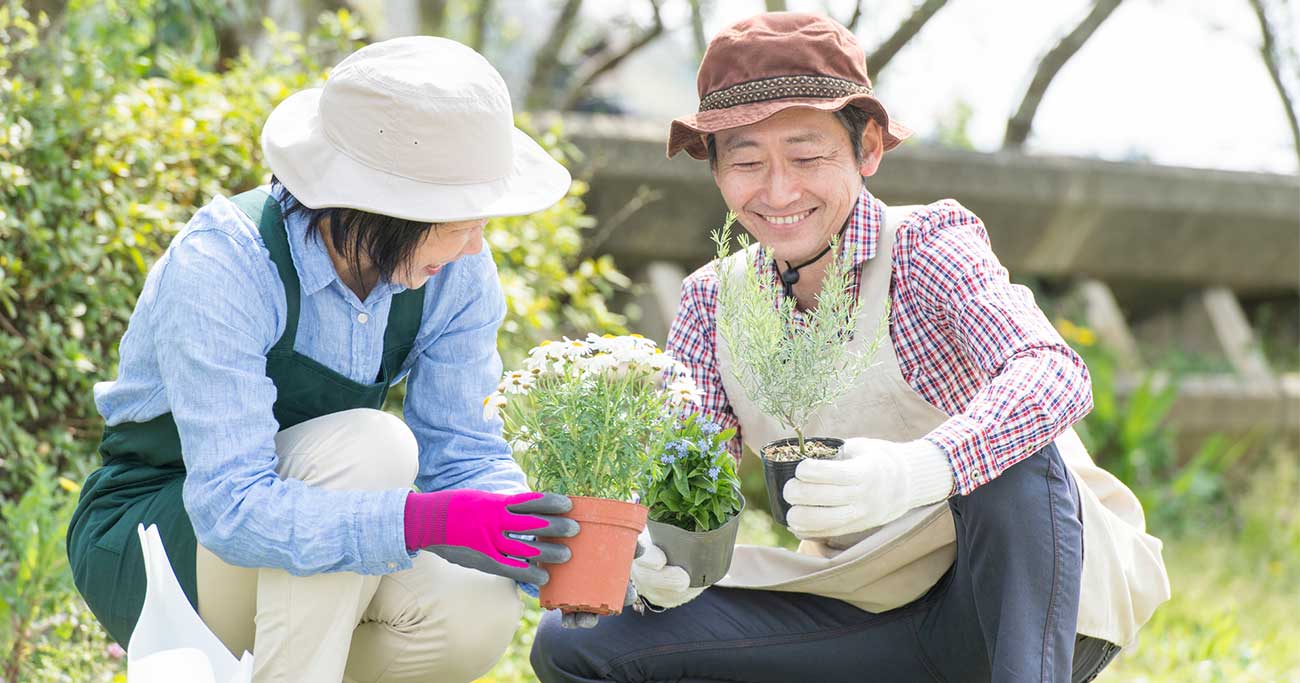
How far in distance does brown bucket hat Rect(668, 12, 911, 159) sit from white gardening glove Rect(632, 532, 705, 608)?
0.76 meters

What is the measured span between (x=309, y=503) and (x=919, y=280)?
1.13 m

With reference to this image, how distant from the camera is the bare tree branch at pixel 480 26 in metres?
6.36

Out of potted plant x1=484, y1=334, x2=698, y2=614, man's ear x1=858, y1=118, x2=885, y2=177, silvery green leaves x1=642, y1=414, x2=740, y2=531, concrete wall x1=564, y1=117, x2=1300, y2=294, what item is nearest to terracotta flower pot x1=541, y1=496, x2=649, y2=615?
potted plant x1=484, y1=334, x2=698, y2=614

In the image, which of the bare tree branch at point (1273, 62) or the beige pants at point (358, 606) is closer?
the beige pants at point (358, 606)

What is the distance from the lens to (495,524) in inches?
73.4

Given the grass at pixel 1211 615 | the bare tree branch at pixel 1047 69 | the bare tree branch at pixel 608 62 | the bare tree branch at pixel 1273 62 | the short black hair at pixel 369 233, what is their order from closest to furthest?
the short black hair at pixel 369 233
the grass at pixel 1211 615
the bare tree branch at pixel 1047 69
the bare tree branch at pixel 608 62
the bare tree branch at pixel 1273 62

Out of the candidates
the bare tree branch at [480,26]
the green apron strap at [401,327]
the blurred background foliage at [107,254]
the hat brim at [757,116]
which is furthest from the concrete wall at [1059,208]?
→ the green apron strap at [401,327]

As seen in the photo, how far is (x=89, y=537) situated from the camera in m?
2.11

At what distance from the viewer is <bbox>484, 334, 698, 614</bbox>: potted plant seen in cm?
193

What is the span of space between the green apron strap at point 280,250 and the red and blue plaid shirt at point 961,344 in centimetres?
76

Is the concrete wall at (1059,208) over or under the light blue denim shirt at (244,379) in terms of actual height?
under

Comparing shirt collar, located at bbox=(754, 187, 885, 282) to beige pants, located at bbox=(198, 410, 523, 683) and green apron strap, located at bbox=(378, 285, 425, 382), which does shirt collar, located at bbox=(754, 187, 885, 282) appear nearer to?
green apron strap, located at bbox=(378, 285, 425, 382)

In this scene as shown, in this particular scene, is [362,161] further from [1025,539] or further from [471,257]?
[1025,539]

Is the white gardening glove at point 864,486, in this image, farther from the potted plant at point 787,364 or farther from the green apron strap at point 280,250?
the green apron strap at point 280,250
